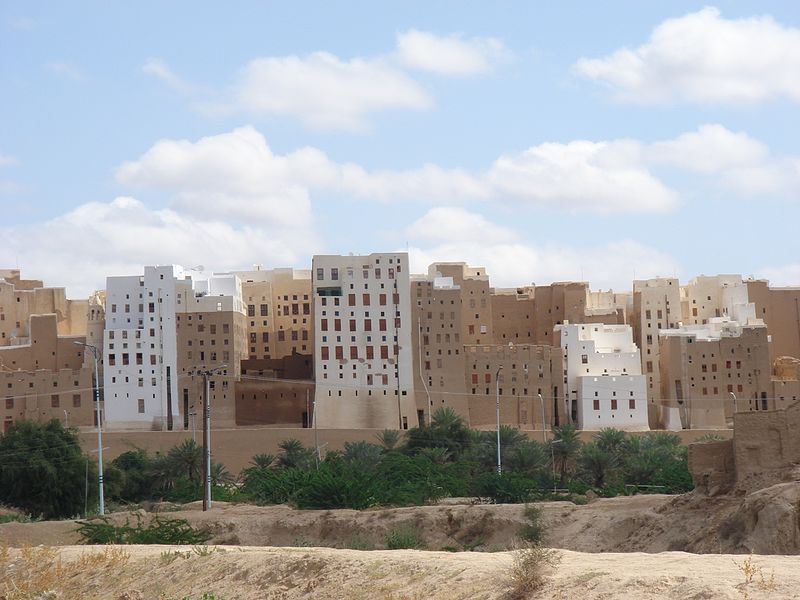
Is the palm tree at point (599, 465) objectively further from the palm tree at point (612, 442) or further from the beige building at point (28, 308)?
the beige building at point (28, 308)

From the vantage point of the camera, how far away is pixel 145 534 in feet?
87.5

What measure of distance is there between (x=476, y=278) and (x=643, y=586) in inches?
2792

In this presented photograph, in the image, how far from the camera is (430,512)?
3091 cm

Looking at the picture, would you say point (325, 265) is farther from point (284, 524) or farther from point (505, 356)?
point (284, 524)

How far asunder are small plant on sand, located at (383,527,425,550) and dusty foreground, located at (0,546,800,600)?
22.2 feet

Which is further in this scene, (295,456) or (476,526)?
(295,456)

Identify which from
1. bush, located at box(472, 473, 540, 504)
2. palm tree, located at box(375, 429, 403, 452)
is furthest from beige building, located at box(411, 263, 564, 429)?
bush, located at box(472, 473, 540, 504)

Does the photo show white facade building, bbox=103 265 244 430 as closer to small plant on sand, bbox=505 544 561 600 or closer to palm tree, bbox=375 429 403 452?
A: palm tree, bbox=375 429 403 452

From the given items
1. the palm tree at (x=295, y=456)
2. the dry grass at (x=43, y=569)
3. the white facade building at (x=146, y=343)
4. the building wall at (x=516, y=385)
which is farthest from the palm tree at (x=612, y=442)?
the dry grass at (x=43, y=569)

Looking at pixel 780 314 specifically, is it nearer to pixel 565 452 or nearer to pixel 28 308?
pixel 565 452

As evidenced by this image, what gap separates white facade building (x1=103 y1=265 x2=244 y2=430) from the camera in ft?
256

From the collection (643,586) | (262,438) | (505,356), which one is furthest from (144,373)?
(643,586)

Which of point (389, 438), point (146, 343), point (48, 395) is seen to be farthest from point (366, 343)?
point (48, 395)

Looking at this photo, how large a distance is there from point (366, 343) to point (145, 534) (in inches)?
2119
